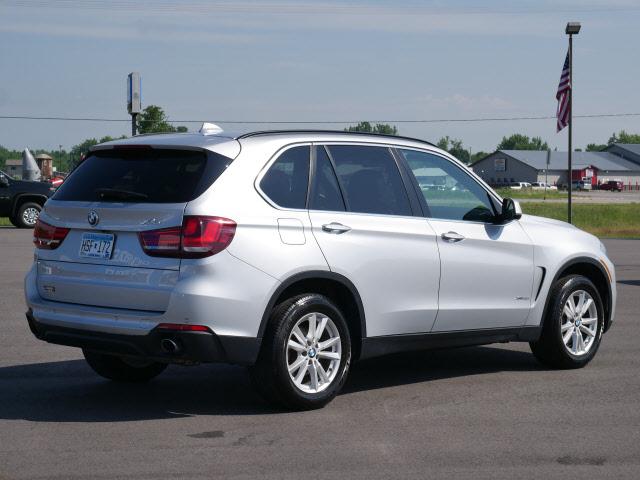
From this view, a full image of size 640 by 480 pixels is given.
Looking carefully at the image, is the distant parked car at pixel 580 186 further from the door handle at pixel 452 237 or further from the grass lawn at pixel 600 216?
the door handle at pixel 452 237

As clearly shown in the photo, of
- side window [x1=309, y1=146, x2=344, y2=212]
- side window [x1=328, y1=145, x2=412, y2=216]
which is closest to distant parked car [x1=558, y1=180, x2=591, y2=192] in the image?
side window [x1=328, y1=145, x2=412, y2=216]

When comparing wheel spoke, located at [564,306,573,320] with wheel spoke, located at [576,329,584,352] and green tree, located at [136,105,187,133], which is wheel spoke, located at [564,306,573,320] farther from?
green tree, located at [136,105,187,133]

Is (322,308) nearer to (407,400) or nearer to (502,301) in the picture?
(407,400)

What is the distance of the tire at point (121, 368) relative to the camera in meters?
8.34

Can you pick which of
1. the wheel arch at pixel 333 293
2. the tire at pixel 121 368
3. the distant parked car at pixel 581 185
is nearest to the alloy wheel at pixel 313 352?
the wheel arch at pixel 333 293

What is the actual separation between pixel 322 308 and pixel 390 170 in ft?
4.33

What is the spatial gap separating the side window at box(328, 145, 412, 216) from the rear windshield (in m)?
1.03

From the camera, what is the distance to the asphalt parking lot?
19.3 feet

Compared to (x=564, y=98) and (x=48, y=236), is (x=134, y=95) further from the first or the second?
(x=48, y=236)

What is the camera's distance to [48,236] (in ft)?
24.5

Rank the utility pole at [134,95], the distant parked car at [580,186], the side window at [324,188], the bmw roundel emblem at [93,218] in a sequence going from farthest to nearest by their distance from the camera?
the distant parked car at [580,186]
the utility pole at [134,95]
the side window at [324,188]
the bmw roundel emblem at [93,218]

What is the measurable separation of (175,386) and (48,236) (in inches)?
62.4

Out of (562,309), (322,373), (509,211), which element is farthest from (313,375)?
(562,309)

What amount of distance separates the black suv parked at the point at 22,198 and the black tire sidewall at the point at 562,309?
24.7 meters
